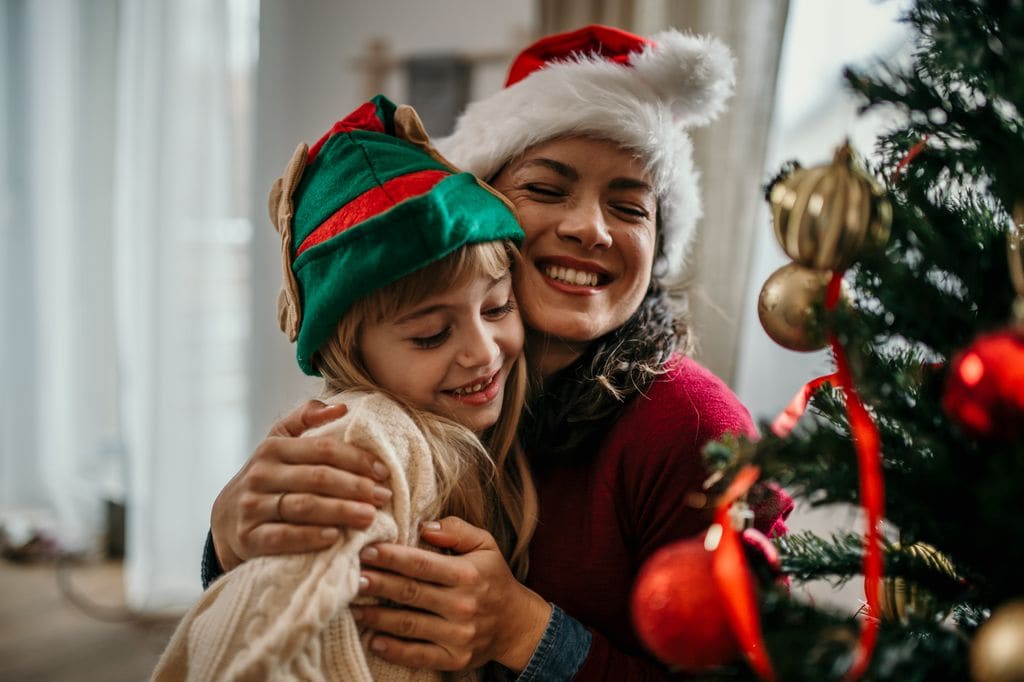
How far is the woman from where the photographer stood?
798 mm

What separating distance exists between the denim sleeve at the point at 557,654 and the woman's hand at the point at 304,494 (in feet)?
0.83

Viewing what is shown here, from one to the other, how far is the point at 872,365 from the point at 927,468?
89 mm

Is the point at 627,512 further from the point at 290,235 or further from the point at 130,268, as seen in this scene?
the point at 130,268

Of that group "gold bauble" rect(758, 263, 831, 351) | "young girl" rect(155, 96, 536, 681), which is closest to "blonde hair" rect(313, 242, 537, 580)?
"young girl" rect(155, 96, 536, 681)

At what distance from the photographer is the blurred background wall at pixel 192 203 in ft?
5.47

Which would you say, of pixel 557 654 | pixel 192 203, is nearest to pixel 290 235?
pixel 557 654

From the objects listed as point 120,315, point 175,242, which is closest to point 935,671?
point 175,242

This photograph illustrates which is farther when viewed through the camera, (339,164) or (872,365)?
(339,164)

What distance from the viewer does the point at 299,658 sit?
70 centimetres

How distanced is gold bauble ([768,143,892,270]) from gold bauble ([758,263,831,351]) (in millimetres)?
37

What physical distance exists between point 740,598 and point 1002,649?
0.44 feet

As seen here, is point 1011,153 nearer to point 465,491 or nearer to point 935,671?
point 935,671

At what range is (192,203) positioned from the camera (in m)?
2.37

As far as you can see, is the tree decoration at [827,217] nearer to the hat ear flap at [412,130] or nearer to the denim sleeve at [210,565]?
the hat ear flap at [412,130]
